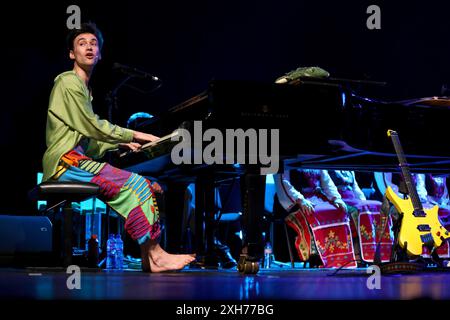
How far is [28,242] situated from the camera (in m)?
4.27

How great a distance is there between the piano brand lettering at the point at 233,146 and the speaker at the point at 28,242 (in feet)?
4.61

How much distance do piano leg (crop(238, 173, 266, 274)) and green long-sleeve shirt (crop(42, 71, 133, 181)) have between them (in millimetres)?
689

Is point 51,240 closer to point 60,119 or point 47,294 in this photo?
point 60,119

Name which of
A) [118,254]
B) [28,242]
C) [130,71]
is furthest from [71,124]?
[118,254]

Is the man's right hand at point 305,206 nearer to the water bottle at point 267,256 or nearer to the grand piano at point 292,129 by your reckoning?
the water bottle at point 267,256

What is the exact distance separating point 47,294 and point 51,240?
267 centimetres

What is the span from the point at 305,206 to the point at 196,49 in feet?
5.67

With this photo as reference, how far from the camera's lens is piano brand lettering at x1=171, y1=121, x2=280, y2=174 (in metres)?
3.10

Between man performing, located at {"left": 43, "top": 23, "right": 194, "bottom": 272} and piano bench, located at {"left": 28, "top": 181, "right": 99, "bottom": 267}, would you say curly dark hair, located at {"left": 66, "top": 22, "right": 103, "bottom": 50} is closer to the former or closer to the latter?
man performing, located at {"left": 43, "top": 23, "right": 194, "bottom": 272}

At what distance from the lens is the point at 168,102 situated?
18.8 ft

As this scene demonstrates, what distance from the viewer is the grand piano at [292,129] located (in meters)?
3.21

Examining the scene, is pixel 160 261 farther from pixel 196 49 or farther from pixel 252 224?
pixel 196 49

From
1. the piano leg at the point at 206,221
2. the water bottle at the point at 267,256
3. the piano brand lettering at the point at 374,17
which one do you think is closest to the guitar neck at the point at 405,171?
the piano leg at the point at 206,221
